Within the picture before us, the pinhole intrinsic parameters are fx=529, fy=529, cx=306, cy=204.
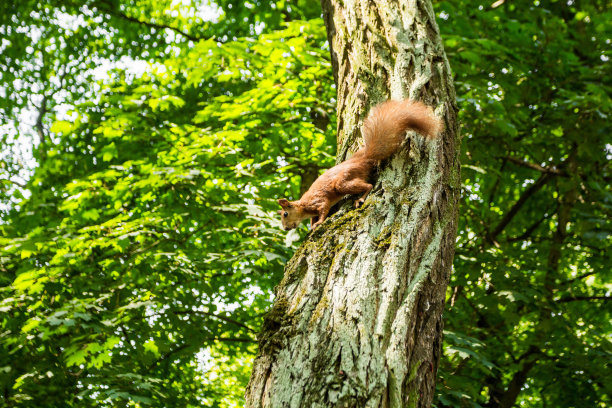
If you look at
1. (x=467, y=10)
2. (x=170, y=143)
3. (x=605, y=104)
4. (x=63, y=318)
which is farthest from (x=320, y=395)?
(x=467, y=10)

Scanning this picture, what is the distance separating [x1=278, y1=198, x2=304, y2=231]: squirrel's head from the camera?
3.81 metres

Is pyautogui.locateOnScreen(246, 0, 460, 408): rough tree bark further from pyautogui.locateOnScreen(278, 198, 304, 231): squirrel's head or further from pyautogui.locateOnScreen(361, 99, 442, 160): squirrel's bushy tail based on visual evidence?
pyautogui.locateOnScreen(278, 198, 304, 231): squirrel's head

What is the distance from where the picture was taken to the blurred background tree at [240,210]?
4.07 metres

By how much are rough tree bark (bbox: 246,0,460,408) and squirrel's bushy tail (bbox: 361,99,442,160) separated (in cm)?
5

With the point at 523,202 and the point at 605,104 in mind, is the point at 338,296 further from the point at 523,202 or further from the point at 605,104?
the point at 523,202

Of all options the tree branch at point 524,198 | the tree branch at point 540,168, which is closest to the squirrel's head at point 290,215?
the tree branch at point 540,168

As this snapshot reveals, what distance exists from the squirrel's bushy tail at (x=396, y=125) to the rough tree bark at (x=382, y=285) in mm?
55

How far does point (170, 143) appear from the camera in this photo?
507 cm

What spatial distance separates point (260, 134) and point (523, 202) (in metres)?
4.11

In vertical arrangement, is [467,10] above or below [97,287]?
above

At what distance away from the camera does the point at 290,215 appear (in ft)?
12.8

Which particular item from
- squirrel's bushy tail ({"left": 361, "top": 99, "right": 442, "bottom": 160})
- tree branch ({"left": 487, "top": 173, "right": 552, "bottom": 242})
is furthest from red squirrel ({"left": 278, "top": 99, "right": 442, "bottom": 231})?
tree branch ({"left": 487, "top": 173, "right": 552, "bottom": 242})

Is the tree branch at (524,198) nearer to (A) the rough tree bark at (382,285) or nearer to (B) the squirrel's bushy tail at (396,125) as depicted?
(A) the rough tree bark at (382,285)

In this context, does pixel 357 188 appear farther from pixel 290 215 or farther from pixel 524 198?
pixel 524 198
